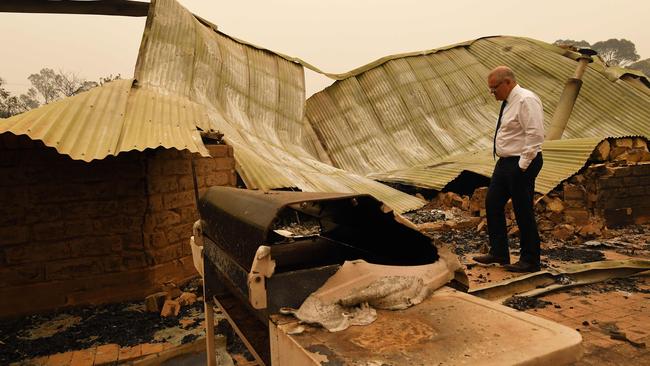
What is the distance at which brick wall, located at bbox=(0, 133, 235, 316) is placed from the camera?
372cm

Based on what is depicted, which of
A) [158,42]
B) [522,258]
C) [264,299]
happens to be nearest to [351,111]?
[158,42]

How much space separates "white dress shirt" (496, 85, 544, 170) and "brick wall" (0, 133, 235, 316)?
127 inches

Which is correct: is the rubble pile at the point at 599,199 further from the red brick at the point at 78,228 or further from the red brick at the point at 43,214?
the red brick at the point at 43,214

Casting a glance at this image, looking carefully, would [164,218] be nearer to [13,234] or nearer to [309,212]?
[13,234]

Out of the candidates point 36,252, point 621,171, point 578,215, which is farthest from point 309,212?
point 621,171

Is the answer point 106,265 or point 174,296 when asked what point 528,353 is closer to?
point 174,296

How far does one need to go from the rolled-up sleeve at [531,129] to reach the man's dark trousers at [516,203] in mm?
105

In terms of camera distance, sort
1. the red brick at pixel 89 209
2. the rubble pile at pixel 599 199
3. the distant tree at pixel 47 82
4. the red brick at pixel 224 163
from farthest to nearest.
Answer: the distant tree at pixel 47 82, the rubble pile at pixel 599 199, the red brick at pixel 224 163, the red brick at pixel 89 209

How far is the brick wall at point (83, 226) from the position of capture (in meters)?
3.72

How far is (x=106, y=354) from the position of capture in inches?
120

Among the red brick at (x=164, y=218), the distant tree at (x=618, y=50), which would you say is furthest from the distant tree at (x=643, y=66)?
the red brick at (x=164, y=218)

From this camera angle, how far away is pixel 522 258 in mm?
3850

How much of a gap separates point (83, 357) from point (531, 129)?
399cm

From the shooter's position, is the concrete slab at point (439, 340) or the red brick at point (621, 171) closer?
the concrete slab at point (439, 340)
